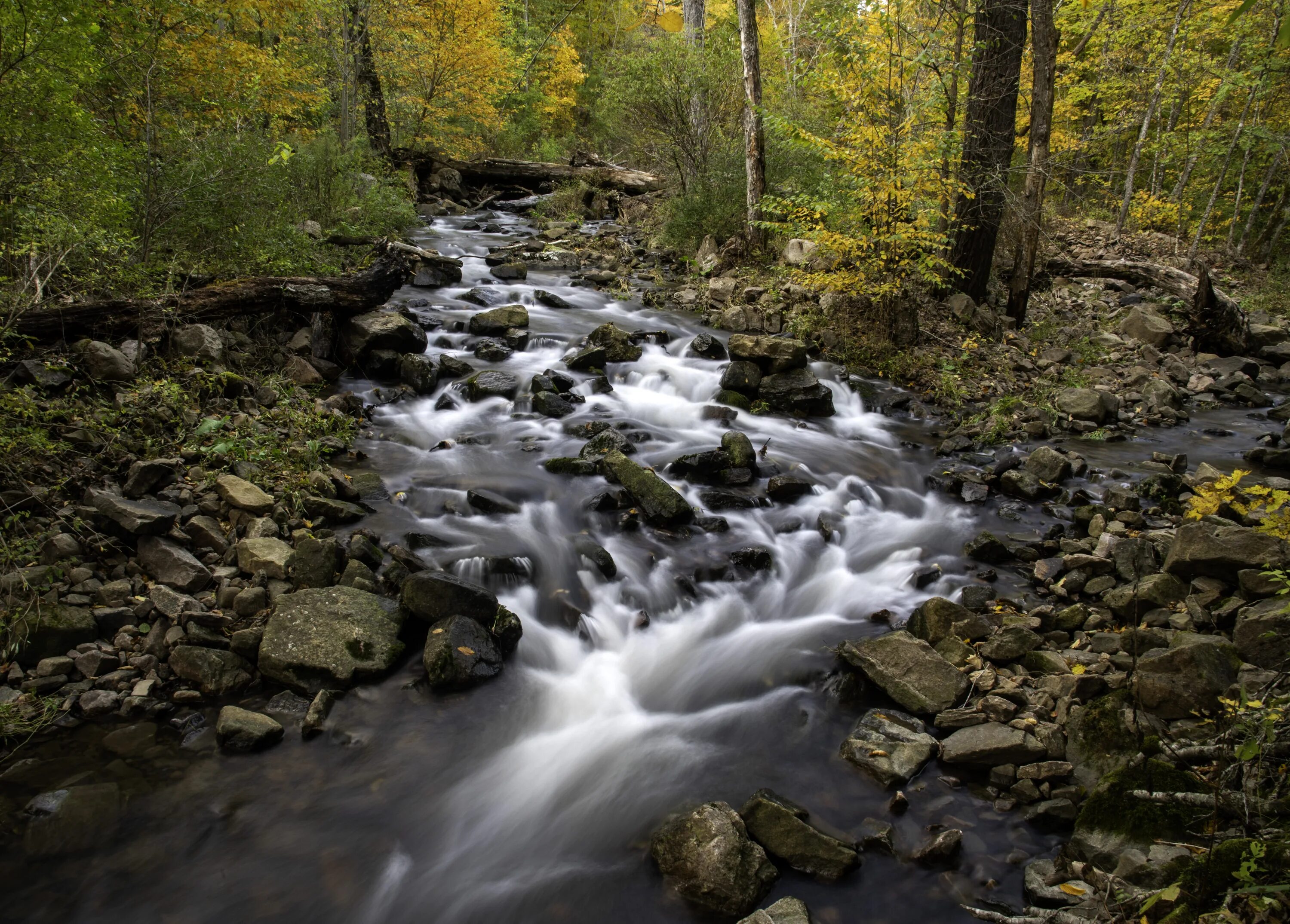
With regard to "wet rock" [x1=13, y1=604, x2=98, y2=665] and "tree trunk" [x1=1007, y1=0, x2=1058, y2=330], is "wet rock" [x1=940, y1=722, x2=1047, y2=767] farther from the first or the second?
"tree trunk" [x1=1007, y1=0, x2=1058, y2=330]

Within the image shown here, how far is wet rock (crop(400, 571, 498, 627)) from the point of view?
16.2 feet

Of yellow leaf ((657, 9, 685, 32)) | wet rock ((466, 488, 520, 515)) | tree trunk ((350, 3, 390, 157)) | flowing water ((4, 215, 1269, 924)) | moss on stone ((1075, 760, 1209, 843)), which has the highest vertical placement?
yellow leaf ((657, 9, 685, 32))

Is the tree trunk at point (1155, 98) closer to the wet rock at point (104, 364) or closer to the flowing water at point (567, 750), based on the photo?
the flowing water at point (567, 750)

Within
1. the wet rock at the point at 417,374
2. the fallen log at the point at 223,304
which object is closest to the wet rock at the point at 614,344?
the wet rock at the point at 417,374

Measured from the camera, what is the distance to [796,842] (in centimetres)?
354

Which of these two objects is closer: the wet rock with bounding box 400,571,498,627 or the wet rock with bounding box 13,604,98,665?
the wet rock with bounding box 13,604,98,665

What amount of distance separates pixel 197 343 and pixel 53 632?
132 inches

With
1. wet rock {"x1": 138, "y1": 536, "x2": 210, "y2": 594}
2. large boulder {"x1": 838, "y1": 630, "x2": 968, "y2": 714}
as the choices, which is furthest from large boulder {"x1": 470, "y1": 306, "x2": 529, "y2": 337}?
large boulder {"x1": 838, "y1": 630, "x2": 968, "y2": 714}

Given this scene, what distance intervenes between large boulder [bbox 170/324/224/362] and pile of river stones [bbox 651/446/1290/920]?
590cm

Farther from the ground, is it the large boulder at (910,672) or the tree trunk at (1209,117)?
the tree trunk at (1209,117)

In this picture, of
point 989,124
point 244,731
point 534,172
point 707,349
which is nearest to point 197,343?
point 244,731

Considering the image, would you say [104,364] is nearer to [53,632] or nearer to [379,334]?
[53,632]

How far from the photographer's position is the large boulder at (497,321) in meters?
10.6

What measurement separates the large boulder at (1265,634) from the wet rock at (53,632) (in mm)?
6622
